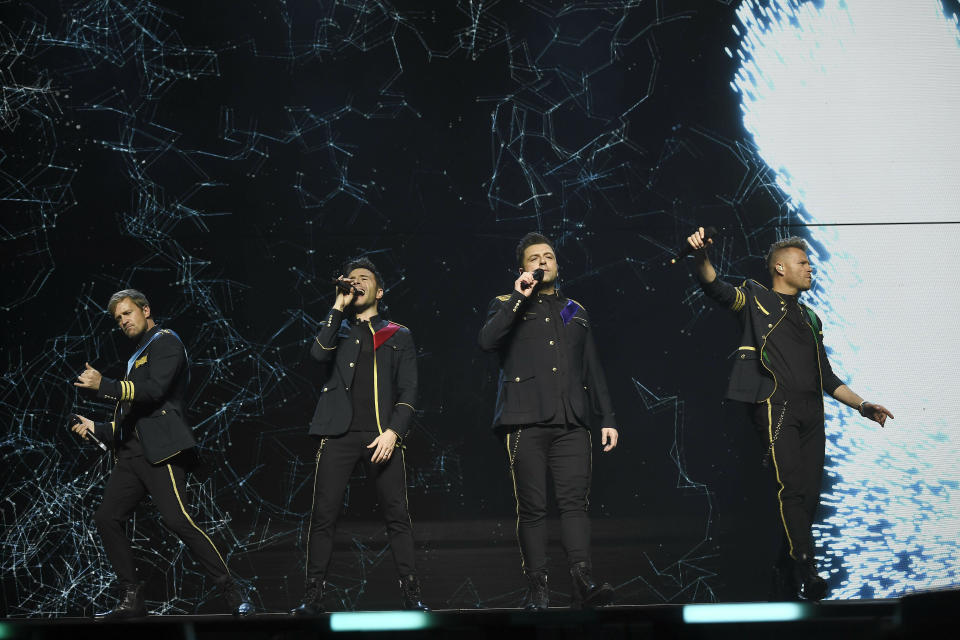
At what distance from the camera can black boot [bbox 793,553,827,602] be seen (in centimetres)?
398

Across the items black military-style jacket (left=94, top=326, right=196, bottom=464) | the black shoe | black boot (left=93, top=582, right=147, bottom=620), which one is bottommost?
the black shoe

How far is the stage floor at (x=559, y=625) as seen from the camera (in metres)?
1.74

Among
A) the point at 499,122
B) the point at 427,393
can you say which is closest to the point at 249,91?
the point at 499,122

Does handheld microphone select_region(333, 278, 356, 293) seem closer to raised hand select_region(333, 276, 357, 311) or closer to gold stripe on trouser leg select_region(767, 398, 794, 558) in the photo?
raised hand select_region(333, 276, 357, 311)

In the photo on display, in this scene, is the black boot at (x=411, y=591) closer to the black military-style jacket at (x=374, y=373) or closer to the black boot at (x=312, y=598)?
the black boot at (x=312, y=598)

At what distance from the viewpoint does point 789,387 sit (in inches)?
169

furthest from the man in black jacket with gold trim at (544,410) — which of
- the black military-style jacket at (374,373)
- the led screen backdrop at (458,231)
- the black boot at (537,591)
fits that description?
the led screen backdrop at (458,231)

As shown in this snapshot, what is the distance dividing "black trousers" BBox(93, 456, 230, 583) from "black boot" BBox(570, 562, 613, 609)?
1.65 metres

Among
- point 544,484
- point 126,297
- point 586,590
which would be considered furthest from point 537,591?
point 126,297

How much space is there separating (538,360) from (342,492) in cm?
108

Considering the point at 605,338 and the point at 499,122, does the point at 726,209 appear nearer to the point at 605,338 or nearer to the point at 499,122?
the point at 605,338

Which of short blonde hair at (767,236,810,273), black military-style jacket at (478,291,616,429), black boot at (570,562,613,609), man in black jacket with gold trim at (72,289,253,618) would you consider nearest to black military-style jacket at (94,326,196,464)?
man in black jacket with gold trim at (72,289,253,618)

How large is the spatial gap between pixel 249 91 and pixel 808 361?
3600mm

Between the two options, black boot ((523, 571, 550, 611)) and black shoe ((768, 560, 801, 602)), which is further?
black shoe ((768, 560, 801, 602))
